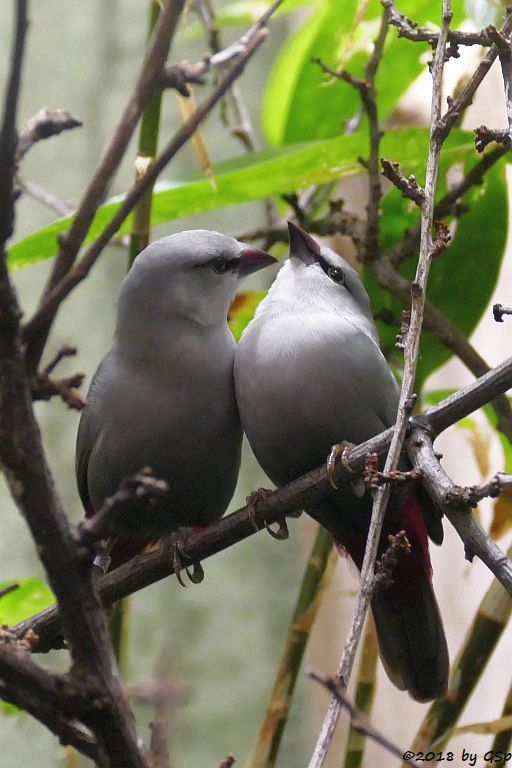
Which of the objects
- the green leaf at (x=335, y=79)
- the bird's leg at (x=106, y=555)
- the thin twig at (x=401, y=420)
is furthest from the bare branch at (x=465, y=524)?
the green leaf at (x=335, y=79)

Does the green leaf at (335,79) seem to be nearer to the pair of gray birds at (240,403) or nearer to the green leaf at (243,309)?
the green leaf at (243,309)

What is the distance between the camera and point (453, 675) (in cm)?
124

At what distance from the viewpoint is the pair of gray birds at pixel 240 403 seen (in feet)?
3.39

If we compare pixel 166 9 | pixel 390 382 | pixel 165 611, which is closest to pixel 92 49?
pixel 165 611

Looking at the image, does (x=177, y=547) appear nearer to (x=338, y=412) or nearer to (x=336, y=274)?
(x=338, y=412)

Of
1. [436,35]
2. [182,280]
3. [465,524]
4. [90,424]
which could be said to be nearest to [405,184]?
[436,35]

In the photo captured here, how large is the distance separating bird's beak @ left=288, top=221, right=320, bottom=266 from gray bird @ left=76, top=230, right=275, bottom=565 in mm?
94

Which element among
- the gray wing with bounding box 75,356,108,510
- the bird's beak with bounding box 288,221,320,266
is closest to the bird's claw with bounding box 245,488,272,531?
the gray wing with bounding box 75,356,108,510

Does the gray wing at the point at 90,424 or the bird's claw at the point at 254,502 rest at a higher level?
the gray wing at the point at 90,424

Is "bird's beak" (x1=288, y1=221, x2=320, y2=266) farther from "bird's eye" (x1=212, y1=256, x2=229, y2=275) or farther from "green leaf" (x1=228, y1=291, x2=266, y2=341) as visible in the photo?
"green leaf" (x1=228, y1=291, x2=266, y2=341)

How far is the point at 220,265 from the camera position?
3.74 feet

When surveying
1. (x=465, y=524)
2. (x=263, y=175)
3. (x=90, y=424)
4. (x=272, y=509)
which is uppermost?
(x=263, y=175)

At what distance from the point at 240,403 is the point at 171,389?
8cm

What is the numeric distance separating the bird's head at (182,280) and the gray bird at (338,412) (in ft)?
0.20
